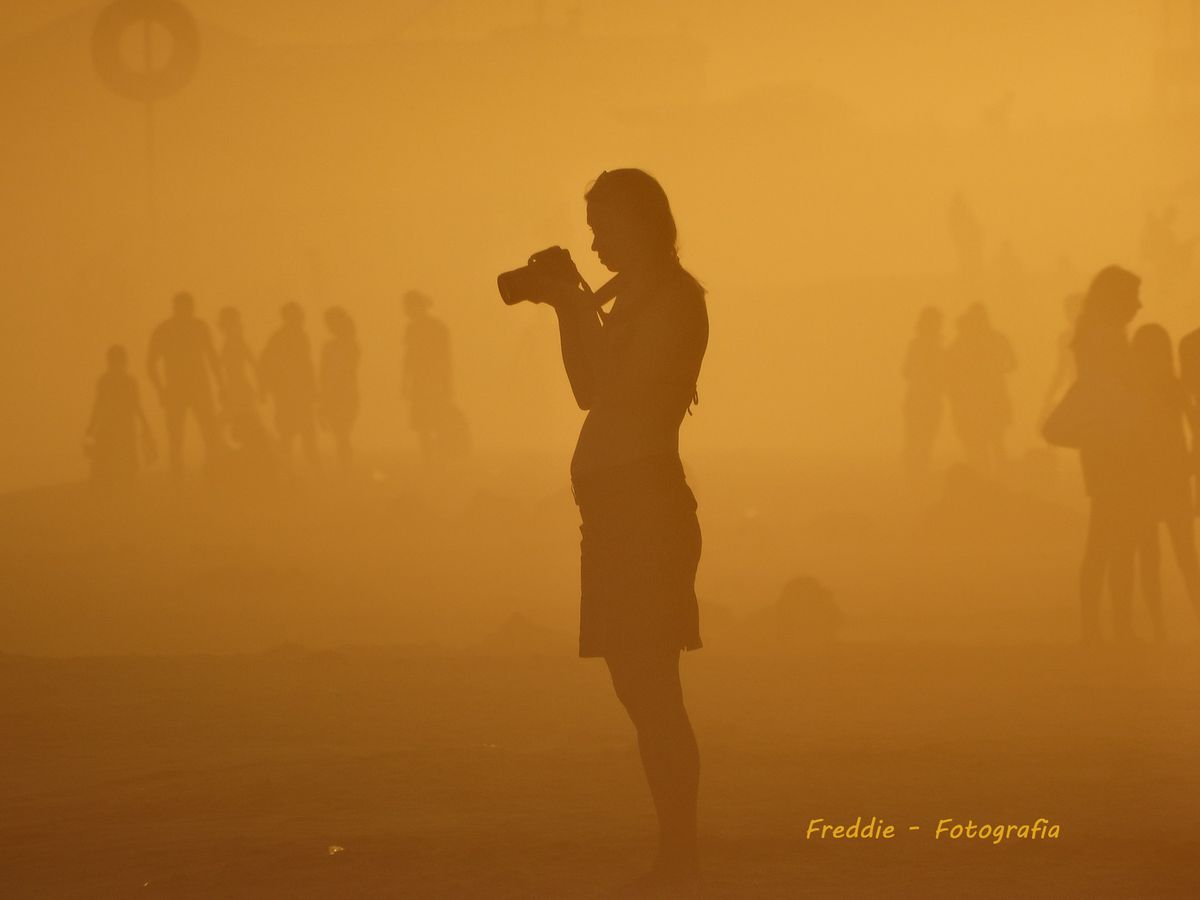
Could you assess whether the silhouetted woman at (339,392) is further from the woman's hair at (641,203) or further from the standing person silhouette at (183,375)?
the woman's hair at (641,203)

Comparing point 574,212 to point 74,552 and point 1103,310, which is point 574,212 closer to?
point 74,552

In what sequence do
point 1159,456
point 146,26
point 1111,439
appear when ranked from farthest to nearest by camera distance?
point 146,26 < point 1159,456 < point 1111,439

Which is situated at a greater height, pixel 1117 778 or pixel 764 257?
pixel 764 257

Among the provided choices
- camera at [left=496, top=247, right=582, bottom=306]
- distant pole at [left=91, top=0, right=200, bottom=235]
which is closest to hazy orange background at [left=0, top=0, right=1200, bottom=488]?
distant pole at [left=91, top=0, right=200, bottom=235]

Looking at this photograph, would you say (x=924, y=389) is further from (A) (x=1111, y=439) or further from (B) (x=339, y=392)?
(A) (x=1111, y=439)

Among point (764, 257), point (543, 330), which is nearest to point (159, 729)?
point (543, 330)

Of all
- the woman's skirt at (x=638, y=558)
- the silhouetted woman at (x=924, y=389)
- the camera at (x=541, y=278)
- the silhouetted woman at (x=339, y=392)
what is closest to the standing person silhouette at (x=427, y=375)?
the silhouetted woman at (x=339, y=392)

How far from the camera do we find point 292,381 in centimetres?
1920

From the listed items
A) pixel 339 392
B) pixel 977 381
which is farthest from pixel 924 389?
pixel 339 392

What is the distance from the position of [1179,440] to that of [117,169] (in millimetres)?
37199

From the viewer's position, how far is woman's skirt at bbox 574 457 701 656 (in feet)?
12.9

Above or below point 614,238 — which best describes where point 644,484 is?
below

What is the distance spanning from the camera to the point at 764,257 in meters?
50.4

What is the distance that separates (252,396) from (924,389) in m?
7.66
